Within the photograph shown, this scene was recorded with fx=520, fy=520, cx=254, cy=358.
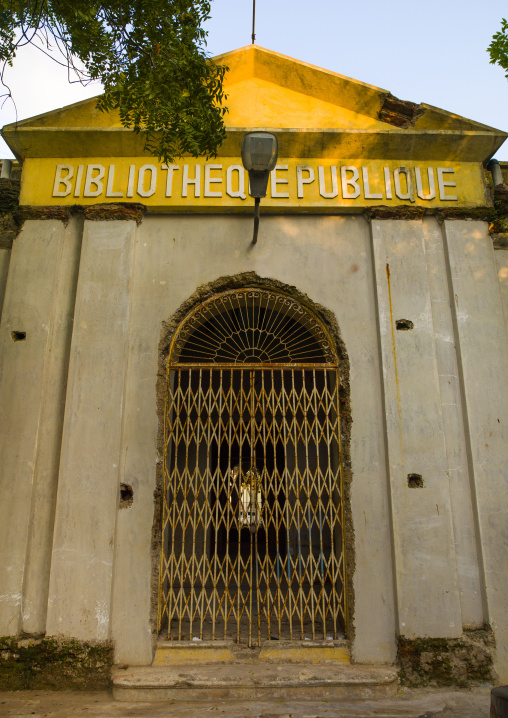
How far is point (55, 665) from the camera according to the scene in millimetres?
4289

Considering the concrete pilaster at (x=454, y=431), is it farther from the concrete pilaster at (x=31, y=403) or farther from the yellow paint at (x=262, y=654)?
the concrete pilaster at (x=31, y=403)

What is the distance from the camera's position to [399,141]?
5.40m

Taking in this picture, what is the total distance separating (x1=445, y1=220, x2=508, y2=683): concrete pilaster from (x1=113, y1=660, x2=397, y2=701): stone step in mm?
1109

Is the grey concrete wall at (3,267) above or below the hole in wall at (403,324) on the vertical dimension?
above

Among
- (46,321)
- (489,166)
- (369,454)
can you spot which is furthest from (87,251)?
(489,166)

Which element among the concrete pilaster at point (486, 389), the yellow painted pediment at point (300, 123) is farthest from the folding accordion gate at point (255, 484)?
the yellow painted pediment at point (300, 123)

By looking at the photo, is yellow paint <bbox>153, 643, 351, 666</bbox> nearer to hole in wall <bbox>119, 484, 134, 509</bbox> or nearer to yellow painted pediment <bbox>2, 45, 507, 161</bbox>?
hole in wall <bbox>119, 484, 134, 509</bbox>

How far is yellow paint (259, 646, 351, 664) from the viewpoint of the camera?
4.45 metres

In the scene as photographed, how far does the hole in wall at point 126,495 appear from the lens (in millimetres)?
4680

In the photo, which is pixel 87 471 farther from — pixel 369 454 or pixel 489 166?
pixel 489 166

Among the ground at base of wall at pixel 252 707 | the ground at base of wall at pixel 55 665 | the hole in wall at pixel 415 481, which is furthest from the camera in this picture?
the hole in wall at pixel 415 481

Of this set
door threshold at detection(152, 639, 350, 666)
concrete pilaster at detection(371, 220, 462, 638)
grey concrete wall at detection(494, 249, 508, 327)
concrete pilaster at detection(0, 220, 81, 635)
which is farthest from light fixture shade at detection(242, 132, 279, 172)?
door threshold at detection(152, 639, 350, 666)

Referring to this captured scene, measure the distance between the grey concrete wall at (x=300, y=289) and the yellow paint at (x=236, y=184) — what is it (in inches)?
7.7

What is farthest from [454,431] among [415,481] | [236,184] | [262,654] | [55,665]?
[55,665]
